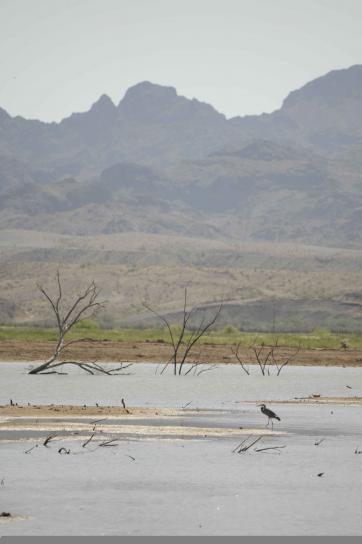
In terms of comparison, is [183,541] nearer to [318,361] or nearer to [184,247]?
[318,361]

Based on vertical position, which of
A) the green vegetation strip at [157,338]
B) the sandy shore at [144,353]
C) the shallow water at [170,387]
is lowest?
the green vegetation strip at [157,338]

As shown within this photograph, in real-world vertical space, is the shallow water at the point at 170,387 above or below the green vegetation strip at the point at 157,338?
above

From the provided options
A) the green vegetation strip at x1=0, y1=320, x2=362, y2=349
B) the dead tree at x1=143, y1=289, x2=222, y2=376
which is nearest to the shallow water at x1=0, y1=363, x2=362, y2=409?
the dead tree at x1=143, y1=289, x2=222, y2=376

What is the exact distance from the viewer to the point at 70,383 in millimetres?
36438

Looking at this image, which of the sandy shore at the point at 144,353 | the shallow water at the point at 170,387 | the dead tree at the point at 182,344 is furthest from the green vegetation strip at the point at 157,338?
the shallow water at the point at 170,387

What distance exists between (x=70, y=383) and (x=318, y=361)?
51.2 ft

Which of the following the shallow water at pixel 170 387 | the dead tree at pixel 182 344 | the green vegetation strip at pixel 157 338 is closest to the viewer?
the shallow water at pixel 170 387

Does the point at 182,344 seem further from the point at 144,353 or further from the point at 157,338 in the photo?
the point at 157,338

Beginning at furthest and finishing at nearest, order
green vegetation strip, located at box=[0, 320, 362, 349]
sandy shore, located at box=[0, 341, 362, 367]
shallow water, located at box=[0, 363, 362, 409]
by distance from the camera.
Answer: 1. green vegetation strip, located at box=[0, 320, 362, 349]
2. sandy shore, located at box=[0, 341, 362, 367]
3. shallow water, located at box=[0, 363, 362, 409]

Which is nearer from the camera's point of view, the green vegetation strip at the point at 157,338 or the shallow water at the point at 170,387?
the shallow water at the point at 170,387

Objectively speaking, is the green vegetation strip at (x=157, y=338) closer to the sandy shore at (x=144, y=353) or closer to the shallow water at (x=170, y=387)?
the sandy shore at (x=144, y=353)

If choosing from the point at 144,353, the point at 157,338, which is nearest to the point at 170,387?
the point at 144,353

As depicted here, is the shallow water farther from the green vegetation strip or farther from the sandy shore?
the green vegetation strip

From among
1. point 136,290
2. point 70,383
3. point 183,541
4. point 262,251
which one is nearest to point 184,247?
point 262,251
